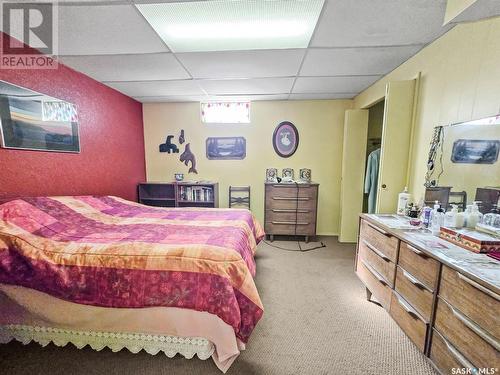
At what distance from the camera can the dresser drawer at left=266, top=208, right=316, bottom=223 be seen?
11.4ft

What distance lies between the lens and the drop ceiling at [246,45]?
148cm

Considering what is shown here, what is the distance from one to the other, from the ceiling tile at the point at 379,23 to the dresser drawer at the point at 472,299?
1.69 m

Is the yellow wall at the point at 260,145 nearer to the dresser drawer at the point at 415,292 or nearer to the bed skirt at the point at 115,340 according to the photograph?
the dresser drawer at the point at 415,292

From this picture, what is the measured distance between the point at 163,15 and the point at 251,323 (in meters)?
2.22

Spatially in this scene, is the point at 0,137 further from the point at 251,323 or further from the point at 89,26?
the point at 251,323

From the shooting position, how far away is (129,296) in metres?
1.36

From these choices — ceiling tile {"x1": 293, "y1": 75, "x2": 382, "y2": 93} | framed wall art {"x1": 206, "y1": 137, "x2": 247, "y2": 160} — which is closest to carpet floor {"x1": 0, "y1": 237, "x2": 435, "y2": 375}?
framed wall art {"x1": 206, "y1": 137, "x2": 247, "y2": 160}

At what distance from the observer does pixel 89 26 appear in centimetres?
165

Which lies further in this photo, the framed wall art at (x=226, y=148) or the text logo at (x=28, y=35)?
the framed wall art at (x=226, y=148)

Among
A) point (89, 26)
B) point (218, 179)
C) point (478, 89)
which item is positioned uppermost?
point (89, 26)

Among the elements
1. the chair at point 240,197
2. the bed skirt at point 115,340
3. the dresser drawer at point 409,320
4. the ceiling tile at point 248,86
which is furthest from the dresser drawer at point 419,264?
the chair at point 240,197

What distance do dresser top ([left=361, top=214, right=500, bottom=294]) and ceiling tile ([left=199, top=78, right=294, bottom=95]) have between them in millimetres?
2138

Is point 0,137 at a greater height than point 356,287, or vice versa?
point 0,137

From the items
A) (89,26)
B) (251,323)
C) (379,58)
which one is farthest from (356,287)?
(89,26)
